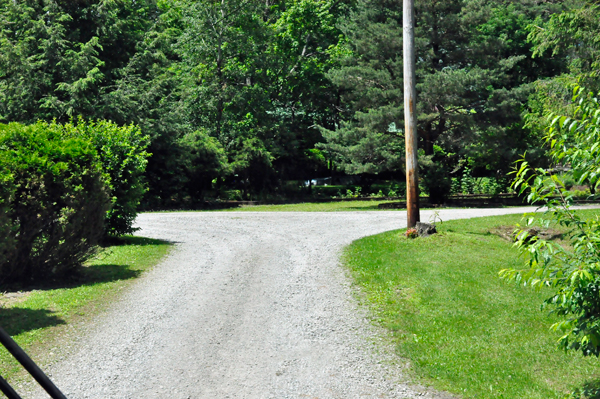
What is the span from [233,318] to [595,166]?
5226 millimetres

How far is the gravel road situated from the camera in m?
5.76

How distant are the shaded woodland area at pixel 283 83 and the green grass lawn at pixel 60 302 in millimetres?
15132

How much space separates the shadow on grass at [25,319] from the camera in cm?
733

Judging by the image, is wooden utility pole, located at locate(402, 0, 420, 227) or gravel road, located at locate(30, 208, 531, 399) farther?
wooden utility pole, located at locate(402, 0, 420, 227)

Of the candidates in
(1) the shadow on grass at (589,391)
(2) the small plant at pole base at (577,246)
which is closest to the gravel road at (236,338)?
(1) the shadow on grass at (589,391)

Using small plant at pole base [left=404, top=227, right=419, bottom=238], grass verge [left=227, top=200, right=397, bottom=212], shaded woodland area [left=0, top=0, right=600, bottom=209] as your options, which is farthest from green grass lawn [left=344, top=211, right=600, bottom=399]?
grass verge [left=227, top=200, right=397, bottom=212]

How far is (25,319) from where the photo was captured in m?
7.70

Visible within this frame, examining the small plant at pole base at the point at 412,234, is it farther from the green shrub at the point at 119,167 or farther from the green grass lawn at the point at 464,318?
the green shrub at the point at 119,167

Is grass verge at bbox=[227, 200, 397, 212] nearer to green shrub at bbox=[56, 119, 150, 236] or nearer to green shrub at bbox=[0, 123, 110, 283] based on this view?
green shrub at bbox=[56, 119, 150, 236]

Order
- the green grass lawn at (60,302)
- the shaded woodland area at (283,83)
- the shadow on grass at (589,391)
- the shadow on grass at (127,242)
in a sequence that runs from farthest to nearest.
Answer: the shaded woodland area at (283,83) < the shadow on grass at (127,242) < the green grass lawn at (60,302) < the shadow on grass at (589,391)

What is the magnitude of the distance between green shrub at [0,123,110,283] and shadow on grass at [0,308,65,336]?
95 cm

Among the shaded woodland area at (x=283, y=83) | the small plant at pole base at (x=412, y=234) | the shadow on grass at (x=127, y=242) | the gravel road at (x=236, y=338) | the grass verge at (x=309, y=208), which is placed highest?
the shaded woodland area at (x=283, y=83)

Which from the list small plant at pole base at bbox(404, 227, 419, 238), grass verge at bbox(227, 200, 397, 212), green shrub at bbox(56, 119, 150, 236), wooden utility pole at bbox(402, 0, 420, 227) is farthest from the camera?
grass verge at bbox(227, 200, 397, 212)

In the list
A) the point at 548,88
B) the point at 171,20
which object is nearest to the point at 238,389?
the point at 548,88
